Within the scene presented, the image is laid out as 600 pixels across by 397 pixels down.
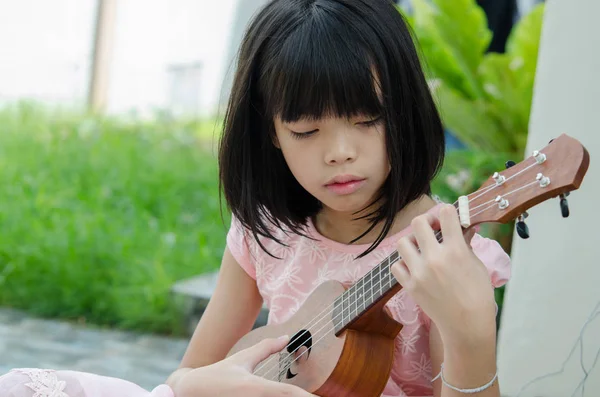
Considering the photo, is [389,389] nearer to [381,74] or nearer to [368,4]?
[381,74]

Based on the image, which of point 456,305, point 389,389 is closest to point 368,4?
point 456,305

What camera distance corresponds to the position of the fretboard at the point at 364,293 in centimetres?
132

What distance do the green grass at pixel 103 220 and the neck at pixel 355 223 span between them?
2.00m

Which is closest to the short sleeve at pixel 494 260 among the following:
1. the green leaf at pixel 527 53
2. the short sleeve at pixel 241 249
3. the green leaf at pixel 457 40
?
the short sleeve at pixel 241 249

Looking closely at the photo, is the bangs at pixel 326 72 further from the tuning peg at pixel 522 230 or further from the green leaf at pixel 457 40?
the green leaf at pixel 457 40

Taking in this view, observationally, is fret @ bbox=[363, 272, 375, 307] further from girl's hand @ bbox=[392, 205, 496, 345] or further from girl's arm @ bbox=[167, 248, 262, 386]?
girl's arm @ bbox=[167, 248, 262, 386]

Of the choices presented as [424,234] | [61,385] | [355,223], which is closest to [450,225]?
[424,234]

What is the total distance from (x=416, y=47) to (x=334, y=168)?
1.04 feet

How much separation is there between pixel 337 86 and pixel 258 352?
52 centimetres

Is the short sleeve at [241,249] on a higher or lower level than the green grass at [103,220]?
higher

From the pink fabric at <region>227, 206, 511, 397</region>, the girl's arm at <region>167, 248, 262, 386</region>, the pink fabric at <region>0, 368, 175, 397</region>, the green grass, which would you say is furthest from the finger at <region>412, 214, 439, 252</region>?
the green grass

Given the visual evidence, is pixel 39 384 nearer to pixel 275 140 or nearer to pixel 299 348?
pixel 299 348

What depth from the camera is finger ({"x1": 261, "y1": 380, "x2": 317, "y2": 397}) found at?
141 centimetres

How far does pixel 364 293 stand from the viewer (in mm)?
1398
